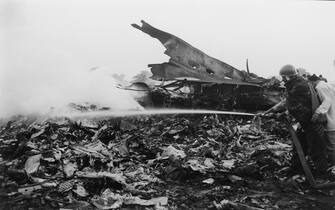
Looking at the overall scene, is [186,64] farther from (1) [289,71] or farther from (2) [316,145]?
(2) [316,145]

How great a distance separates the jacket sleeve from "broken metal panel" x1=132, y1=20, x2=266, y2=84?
199 centimetres

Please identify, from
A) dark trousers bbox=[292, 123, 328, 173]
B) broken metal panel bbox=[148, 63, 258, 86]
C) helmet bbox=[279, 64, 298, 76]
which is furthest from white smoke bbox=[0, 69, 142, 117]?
dark trousers bbox=[292, 123, 328, 173]

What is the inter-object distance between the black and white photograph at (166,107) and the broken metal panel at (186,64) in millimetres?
16

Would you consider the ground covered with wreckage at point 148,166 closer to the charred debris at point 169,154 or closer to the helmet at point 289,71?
the charred debris at point 169,154

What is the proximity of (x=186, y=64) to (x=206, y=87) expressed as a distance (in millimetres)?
488

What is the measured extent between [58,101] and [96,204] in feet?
9.40

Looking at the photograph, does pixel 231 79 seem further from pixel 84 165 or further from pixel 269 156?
pixel 84 165

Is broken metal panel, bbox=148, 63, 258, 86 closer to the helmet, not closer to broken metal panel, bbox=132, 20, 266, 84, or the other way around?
broken metal panel, bbox=132, 20, 266, 84

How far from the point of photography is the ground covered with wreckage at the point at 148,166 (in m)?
3.18

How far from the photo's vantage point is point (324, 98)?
3662mm

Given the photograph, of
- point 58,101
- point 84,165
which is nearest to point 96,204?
point 84,165

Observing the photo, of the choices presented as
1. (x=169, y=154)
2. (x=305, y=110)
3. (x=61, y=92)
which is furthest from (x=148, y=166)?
(x=61, y=92)

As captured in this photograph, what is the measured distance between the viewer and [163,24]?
17.2 feet

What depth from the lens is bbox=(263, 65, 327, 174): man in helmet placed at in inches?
146
